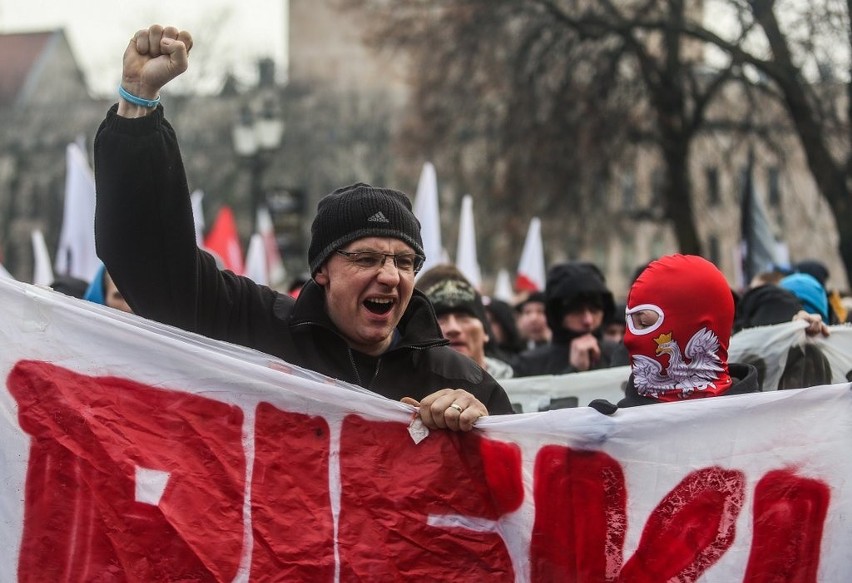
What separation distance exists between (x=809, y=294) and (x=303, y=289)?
3010 mm

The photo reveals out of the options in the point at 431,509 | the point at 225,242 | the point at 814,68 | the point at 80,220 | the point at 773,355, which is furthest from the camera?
the point at 814,68

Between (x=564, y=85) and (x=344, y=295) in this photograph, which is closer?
(x=344, y=295)

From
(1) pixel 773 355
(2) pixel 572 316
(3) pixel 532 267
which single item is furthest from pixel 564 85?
(1) pixel 773 355

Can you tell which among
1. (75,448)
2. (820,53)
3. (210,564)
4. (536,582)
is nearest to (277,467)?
(210,564)

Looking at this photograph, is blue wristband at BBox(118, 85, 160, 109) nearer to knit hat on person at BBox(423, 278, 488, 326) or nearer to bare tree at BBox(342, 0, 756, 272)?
knit hat on person at BBox(423, 278, 488, 326)

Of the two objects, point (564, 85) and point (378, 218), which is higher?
point (564, 85)

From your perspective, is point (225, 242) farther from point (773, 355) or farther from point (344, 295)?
point (344, 295)

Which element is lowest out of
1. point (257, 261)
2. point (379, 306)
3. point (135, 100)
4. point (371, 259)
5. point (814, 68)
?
Result: point (379, 306)

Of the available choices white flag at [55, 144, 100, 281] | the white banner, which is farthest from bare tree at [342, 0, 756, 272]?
the white banner

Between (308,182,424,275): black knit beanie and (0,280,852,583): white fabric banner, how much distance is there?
362 millimetres

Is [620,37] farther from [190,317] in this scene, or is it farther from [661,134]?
[190,317]

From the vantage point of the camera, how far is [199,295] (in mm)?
3002

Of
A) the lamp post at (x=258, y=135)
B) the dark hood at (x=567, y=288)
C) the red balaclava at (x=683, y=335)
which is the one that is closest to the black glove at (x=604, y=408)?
the red balaclava at (x=683, y=335)

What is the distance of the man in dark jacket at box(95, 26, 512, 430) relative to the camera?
Result: 2.77 metres
